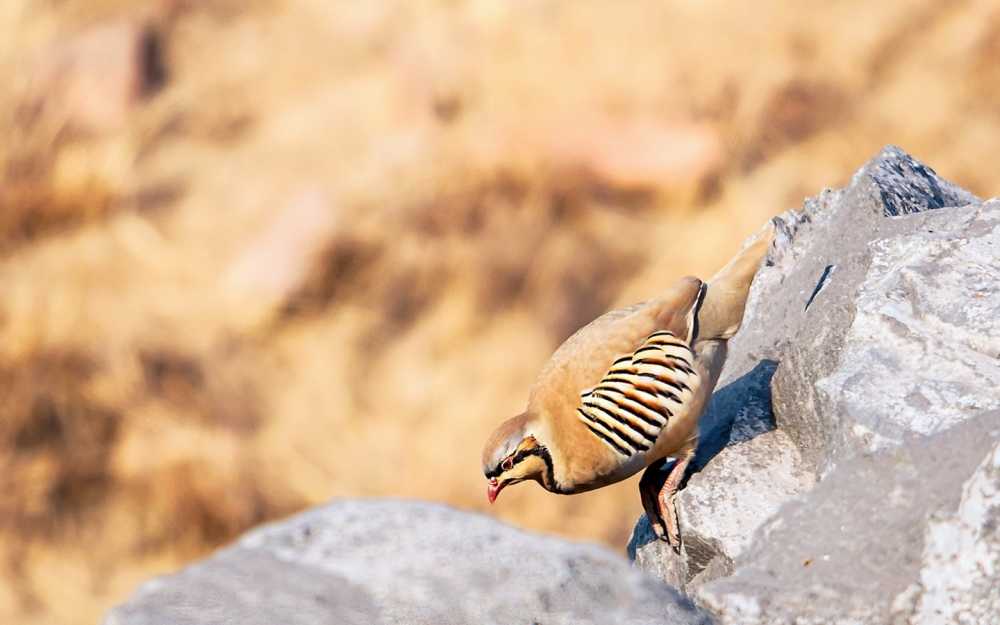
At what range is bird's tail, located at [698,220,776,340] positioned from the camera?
3.72 meters

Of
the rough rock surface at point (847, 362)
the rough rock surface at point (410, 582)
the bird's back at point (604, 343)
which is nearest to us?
the rough rock surface at point (410, 582)

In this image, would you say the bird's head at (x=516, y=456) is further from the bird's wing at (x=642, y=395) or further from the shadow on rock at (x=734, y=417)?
the shadow on rock at (x=734, y=417)

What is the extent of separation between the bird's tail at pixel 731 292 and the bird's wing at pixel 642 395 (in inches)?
4.6

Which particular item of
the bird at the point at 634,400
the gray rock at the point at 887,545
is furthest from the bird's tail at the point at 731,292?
the gray rock at the point at 887,545

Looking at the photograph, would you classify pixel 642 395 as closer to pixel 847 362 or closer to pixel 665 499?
pixel 665 499

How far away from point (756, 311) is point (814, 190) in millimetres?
4340

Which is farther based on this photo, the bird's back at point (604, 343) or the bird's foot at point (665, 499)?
the bird's back at point (604, 343)

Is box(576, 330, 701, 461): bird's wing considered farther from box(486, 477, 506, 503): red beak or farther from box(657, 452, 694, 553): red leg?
box(486, 477, 506, 503): red beak

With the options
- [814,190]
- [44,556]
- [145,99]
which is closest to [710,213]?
[814,190]

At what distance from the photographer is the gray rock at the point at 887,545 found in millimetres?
2475

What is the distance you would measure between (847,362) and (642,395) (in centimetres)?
57

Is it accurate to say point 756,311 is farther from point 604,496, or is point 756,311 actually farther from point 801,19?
point 801,19

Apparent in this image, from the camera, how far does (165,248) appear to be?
8.78 meters

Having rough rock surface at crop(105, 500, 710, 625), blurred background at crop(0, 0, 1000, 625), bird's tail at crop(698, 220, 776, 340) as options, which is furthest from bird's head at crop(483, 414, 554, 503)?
blurred background at crop(0, 0, 1000, 625)
